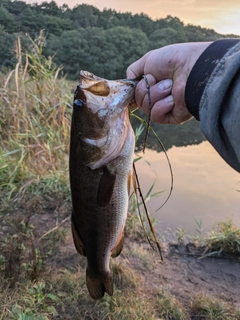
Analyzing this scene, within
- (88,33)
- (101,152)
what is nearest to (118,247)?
(101,152)

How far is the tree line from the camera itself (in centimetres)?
968

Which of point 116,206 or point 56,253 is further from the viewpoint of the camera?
point 56,253

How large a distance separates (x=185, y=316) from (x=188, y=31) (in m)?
25.4

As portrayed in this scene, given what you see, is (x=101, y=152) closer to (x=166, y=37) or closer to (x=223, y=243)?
(x=223, y=243)

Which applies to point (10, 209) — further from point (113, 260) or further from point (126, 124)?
point (126, 124)

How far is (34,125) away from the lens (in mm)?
5258

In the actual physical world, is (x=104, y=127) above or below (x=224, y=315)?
above

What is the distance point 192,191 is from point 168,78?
4.95 meters

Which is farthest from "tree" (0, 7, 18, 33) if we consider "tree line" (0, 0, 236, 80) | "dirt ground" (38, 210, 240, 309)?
"dirt ground" (38, 210, 240, 309)

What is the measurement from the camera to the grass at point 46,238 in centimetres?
276

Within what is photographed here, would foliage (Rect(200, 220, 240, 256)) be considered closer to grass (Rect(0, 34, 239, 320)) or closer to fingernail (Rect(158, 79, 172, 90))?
grass (Rect(0, 34, 239, 320))

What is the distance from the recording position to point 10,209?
429 cm

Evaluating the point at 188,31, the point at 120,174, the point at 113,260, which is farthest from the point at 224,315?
the point at 188,31

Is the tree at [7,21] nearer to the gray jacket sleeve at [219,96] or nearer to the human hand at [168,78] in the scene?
the human hand at [168,78]
